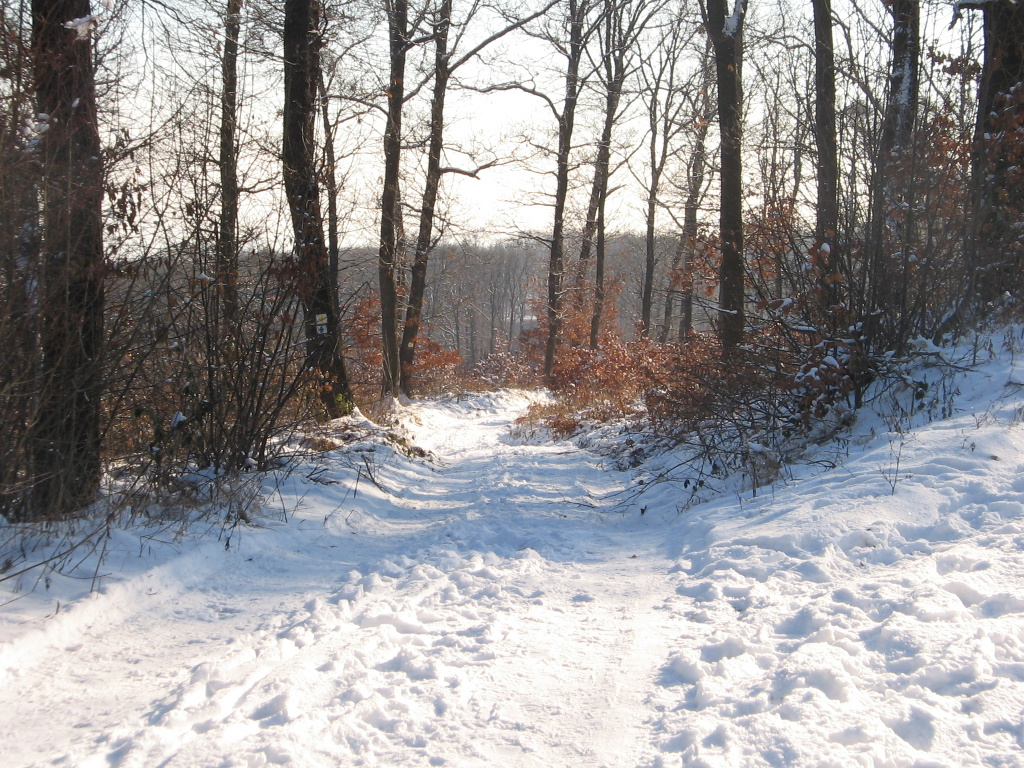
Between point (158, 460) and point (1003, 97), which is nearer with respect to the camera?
point (158, 460)

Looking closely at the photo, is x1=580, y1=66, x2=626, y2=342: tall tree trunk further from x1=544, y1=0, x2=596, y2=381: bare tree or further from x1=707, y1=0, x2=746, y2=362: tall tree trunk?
x1=707, y1=0, x2=746, y2=362: tall tree trunk

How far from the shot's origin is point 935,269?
7.12m

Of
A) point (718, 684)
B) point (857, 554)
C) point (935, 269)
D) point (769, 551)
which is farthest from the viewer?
point (935, 269)

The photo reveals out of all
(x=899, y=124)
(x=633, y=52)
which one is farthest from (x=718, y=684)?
(x=633, y=52)

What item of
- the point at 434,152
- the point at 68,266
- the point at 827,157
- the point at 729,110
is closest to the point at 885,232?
the point at 827,157

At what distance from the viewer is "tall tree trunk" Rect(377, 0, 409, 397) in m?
15.5

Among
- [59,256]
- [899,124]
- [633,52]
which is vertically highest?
[633,52]

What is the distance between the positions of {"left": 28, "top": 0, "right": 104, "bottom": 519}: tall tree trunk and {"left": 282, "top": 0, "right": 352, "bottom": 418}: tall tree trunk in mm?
→ 1796

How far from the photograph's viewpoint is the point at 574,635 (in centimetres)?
362

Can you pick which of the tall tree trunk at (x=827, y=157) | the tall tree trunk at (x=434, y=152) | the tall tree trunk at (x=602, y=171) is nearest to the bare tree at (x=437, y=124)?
the tall tree trunk at (x=434, y=152)

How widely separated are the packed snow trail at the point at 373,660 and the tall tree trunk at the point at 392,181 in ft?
34.3

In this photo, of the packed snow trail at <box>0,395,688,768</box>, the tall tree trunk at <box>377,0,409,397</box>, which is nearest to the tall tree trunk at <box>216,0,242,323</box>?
the packed snow trail at <box>0,395,688,768</box>

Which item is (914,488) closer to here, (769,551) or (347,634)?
(769,551)

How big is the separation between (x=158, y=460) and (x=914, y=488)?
534 cm
